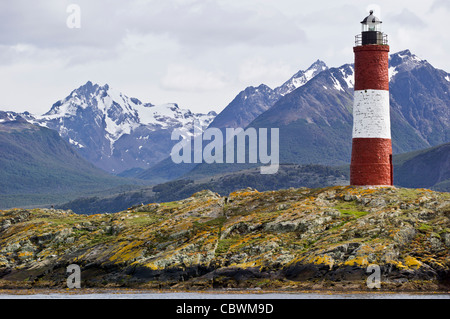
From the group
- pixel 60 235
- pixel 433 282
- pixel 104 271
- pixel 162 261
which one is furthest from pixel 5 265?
pixel 433 282

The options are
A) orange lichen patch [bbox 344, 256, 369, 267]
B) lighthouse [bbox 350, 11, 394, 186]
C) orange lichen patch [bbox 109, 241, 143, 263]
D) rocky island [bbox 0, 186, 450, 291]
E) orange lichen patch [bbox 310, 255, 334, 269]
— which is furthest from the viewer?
lighthouse [bbox 350, 11, 394, 186]

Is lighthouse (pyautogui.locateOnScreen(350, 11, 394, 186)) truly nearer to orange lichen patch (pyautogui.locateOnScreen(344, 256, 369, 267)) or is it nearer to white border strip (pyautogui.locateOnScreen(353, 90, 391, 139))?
white border strip (pyautogui.locateOnScreen(353, 90, 391, 139))

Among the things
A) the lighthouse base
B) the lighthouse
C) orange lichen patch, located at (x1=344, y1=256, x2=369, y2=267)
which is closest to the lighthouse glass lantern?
the lighthouse

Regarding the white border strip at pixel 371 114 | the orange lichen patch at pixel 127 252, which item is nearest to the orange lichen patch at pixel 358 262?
the white border strip at pixel 371 114

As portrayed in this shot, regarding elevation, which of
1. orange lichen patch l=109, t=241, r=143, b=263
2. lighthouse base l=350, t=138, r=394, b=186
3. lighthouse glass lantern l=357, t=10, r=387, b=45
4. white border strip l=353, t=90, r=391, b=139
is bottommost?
orange lichen patch l=109, t=241, r=143, b=263

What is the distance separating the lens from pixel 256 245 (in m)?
84.1

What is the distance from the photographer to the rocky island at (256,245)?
2997 inches

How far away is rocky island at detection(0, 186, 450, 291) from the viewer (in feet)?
250

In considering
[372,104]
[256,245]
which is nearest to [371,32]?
[372,104]

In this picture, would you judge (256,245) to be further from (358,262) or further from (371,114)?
(371,114)

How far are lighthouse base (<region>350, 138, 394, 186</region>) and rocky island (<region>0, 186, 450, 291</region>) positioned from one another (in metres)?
1.41

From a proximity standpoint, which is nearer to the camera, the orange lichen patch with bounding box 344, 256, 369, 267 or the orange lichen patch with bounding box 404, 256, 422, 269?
the orange lichen patch with bounding box 404, 256, 422, 269
